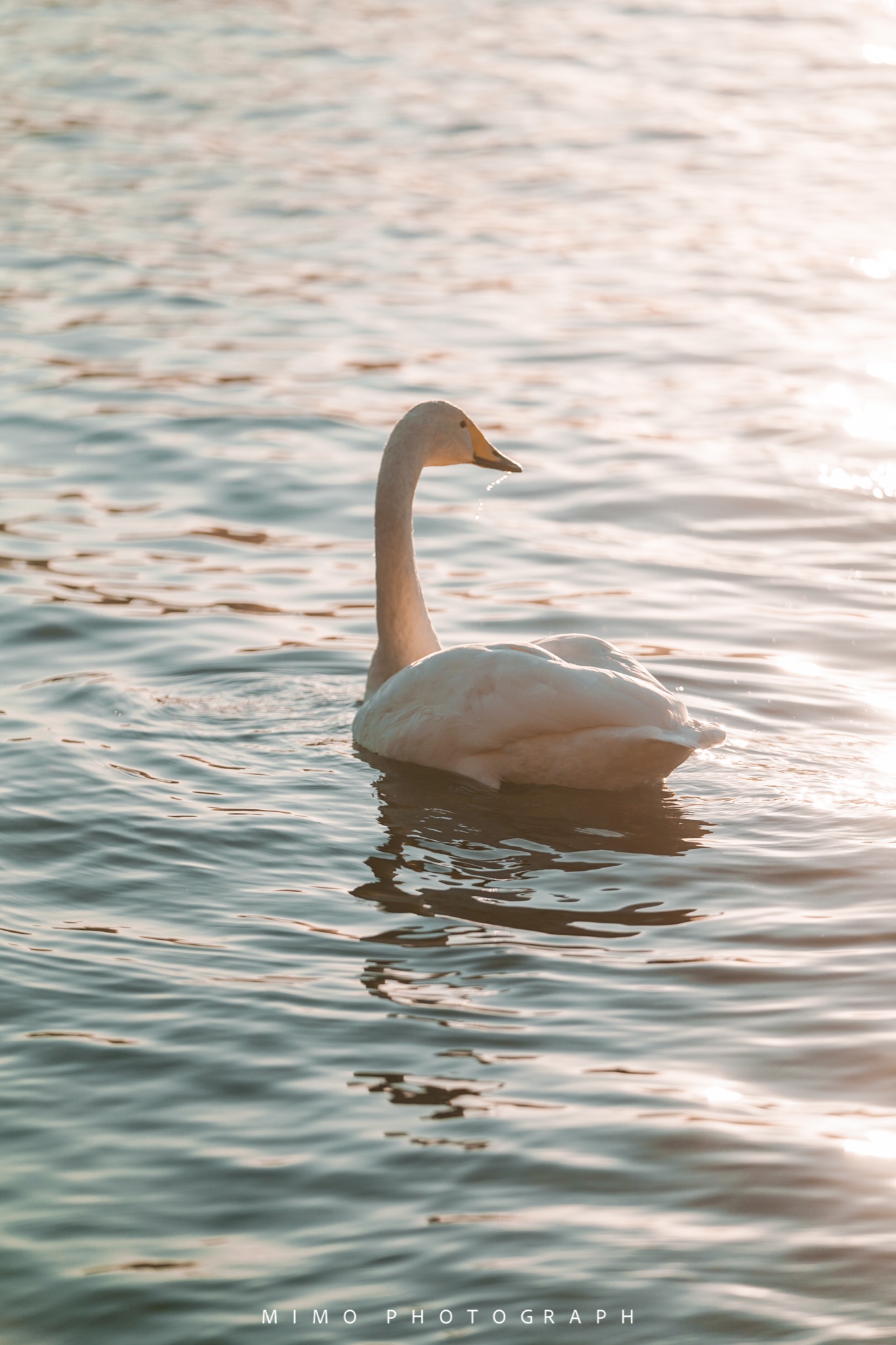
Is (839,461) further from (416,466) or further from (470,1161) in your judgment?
(470,1161)

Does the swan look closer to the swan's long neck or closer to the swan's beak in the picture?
the swan's long neck

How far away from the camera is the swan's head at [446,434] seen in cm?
870

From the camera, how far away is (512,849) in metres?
6.84

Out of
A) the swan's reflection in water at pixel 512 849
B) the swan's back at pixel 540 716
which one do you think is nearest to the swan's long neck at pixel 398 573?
the swan's reflection in water at pixel 512 849

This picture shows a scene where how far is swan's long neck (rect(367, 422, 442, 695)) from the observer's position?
855 centimetres

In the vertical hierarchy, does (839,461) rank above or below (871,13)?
below

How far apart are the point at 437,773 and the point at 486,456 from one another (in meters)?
1.91

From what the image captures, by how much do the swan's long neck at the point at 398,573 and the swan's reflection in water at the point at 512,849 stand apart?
72 cm

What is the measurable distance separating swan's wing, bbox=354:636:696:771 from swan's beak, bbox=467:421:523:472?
5.21 ft

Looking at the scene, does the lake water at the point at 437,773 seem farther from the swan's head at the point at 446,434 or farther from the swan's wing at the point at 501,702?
the swan's head at the point at 446,434

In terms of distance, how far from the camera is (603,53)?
26547 mm

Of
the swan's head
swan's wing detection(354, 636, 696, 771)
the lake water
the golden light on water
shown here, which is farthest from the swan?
the golden light on water

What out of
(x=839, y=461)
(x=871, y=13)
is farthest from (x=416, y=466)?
(x=871, y=13)

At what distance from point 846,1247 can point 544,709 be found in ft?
9.57
